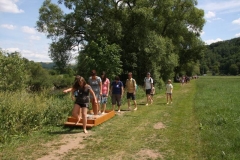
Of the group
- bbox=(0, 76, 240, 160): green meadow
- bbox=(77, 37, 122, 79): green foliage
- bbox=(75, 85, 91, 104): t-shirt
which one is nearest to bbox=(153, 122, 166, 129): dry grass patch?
bbox=(0, 76, 240, 160): green meadow

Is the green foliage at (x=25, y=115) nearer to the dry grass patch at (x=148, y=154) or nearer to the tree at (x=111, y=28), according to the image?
the dry grass patch at (x=148, y=154)

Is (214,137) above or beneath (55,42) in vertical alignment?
beneath

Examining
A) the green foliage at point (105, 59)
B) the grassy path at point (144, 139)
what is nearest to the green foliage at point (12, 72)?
the green foliage at point (105, 59)

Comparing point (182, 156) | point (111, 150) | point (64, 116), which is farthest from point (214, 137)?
point (64, 116)

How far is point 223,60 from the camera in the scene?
527ft

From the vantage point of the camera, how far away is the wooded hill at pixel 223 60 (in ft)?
467

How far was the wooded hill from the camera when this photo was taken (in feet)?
467

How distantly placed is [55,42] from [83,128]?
18.2 m

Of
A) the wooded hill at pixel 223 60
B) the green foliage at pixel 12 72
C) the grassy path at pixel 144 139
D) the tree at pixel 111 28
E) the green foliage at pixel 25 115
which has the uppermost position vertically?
the wooded hill at pixel 223 60

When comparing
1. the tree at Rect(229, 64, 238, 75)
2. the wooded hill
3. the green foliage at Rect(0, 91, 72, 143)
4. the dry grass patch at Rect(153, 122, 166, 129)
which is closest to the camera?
the green foliage at Rect(0, 91, 72, 143)

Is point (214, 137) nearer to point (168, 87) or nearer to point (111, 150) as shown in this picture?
point (111, 150)

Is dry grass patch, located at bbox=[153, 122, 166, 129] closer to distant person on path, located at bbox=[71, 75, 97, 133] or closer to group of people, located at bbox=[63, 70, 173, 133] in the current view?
group of people, located at bbox=[63, 70, 173, 133]

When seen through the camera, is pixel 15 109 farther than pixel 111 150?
Yes

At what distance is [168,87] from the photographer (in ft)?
52.6
